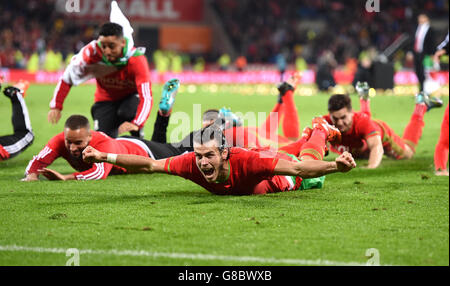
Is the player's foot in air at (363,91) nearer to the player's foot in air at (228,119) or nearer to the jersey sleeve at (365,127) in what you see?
the jersey sleeve at (365,127)

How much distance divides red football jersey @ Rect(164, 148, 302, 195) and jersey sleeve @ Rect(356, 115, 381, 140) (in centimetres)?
231

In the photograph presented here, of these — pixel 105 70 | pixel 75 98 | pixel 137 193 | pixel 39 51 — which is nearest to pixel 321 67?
pixel 75 98

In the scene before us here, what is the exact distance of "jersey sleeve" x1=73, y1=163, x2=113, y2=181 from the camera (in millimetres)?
8484

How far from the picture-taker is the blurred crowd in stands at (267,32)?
39594 millimetres

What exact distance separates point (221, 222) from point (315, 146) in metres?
2.01

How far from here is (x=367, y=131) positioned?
946 centimetres

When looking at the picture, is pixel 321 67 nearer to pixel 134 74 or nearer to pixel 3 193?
pixel 134 74

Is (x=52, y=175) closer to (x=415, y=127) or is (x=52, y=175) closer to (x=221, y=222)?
(x=221, y=222)

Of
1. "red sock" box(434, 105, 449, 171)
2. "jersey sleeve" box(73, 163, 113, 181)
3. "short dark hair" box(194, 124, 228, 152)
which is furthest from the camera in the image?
"red sock" box(434, 105, 449, 171)

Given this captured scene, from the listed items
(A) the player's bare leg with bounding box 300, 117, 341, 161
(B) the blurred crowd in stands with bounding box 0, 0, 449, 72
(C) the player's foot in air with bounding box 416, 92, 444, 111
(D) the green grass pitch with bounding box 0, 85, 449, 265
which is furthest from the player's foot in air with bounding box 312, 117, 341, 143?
(B) the blurred crowd in stands with bounding box 0, 0, 449, 72

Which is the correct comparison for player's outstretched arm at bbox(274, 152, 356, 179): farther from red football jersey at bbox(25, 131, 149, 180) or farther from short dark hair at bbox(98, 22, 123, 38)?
short dark hair at bbox(98, 22, 123, 38)

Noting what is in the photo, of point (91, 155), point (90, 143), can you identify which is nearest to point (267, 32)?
point (90, 143)

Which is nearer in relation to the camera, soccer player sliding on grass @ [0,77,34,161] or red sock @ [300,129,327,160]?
red sock @ [300,129,327,160]
